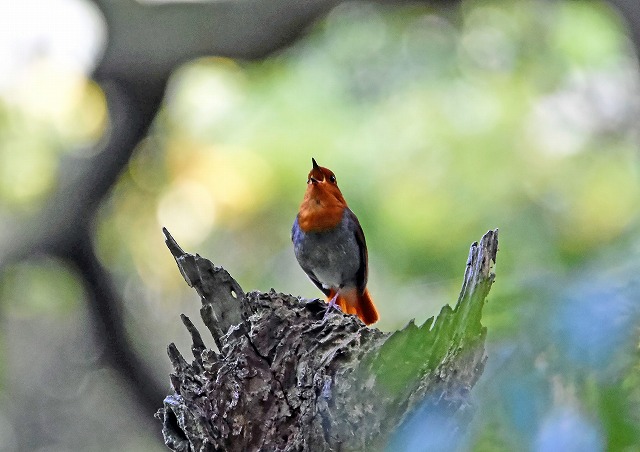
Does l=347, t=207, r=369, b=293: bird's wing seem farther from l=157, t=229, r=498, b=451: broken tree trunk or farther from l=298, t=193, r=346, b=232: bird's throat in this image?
l=157, t=229, r=498, b=451: broken tree trunk

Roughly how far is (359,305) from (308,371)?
2.32 m

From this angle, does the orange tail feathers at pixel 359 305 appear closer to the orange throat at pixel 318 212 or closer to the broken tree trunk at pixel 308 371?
the orange throat at pixel 318 212

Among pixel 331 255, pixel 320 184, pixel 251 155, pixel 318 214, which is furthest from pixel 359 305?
pixel 251 155

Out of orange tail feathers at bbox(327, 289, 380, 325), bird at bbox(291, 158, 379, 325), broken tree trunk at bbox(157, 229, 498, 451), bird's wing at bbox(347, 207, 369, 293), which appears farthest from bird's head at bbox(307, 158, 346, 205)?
broken tree trunk at bbox(157, 229, 498, 451)

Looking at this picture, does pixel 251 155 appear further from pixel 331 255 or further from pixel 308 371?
pixel 308 371

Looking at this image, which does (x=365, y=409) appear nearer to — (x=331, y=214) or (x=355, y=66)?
(x=331, y=214)

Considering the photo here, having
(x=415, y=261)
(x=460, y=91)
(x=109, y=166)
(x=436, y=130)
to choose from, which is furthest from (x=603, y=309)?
(x=460, y=91)

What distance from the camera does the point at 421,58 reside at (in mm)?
7336

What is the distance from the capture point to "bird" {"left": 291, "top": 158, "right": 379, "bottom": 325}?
452 centimetres

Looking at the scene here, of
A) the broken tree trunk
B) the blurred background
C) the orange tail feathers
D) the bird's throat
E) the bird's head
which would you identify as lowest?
the broken tree trunk

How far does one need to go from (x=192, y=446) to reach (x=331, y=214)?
8.15 feet

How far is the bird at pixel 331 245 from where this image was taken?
4520 mm

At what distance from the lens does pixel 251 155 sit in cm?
625

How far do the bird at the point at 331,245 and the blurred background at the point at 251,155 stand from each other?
249mm
